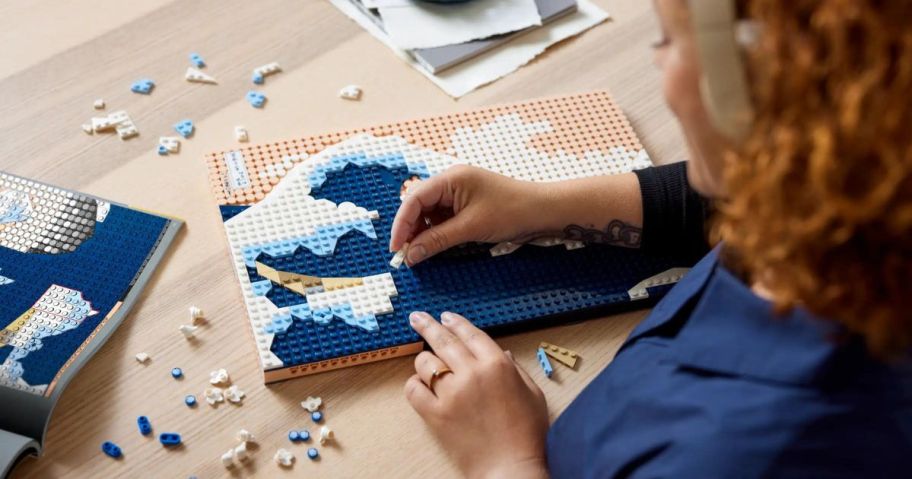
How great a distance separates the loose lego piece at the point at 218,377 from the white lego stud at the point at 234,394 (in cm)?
1

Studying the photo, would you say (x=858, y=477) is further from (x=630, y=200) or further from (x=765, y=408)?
(x=630, y=200)

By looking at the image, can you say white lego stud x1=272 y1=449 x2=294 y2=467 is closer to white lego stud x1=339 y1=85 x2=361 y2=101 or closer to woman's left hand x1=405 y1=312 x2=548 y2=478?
woman's left hand x1=405 y1=312 x2=548 y2=478

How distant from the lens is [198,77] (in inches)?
48.3

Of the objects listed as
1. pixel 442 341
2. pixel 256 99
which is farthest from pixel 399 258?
pixel 256 99

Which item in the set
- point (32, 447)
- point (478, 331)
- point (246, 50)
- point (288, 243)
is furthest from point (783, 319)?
point (246, 50)

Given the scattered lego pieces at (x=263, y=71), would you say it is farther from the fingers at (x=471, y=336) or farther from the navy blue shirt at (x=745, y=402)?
the navy blue shirt at (x=745, y=402)

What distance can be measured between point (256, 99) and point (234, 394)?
0.45 meters

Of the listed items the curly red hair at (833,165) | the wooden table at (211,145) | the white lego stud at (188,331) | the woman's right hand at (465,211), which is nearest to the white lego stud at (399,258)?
the woman's right hand at (465,211)

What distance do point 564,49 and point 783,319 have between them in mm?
732

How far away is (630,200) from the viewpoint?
1.09 metres

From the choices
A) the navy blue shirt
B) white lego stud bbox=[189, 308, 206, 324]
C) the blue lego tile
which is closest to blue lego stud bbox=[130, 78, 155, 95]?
the blue lego tile

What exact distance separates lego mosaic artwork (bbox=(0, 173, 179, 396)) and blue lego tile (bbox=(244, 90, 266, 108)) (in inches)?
8.8

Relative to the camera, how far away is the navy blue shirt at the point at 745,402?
67 centimetres

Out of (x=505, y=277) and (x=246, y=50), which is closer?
(x=505, y=277)
